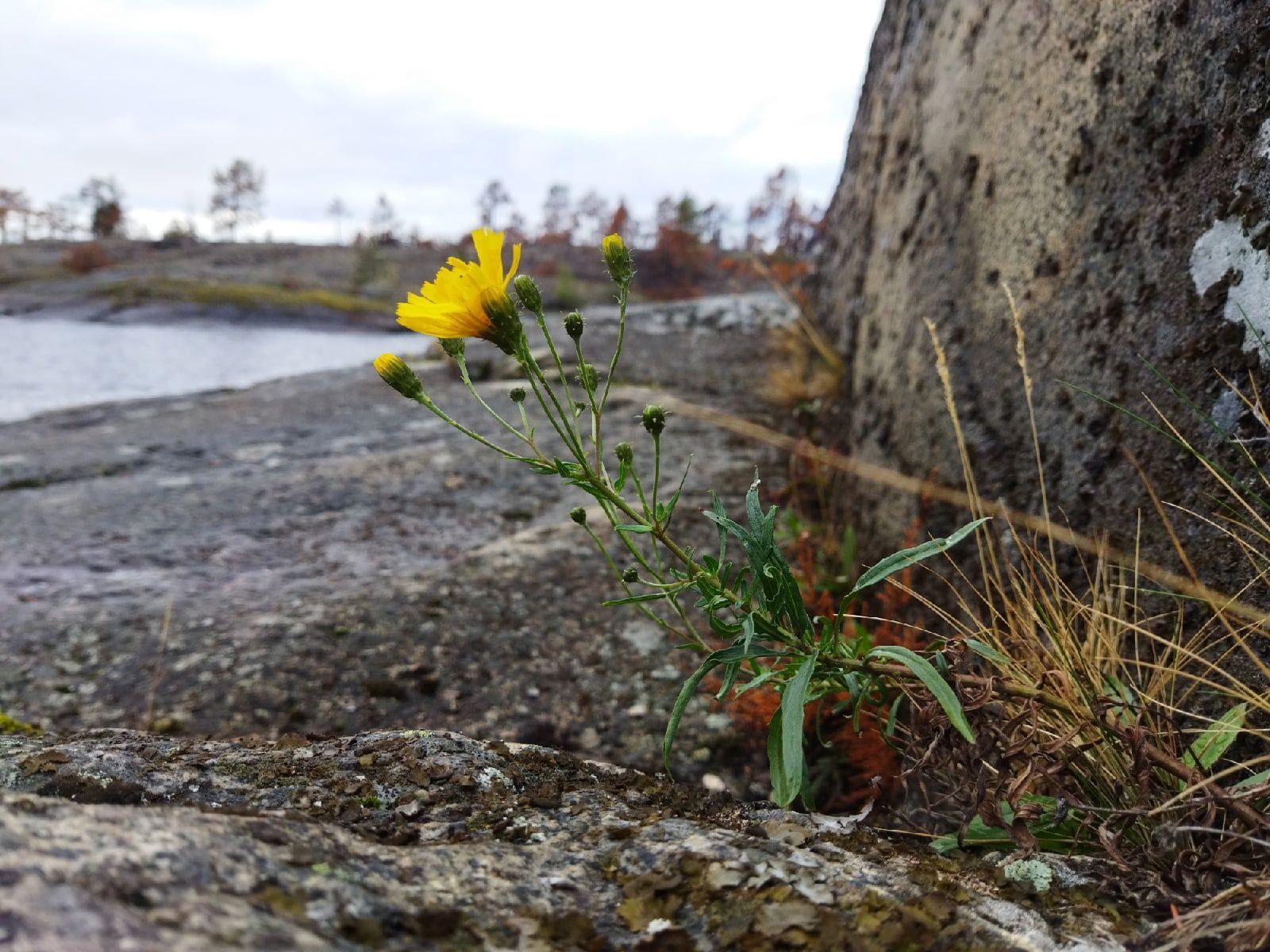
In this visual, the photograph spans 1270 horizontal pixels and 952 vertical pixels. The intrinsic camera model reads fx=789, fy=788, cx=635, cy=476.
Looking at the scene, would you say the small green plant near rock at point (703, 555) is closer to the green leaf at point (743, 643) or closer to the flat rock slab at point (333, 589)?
the green leaf at point (743, 643)

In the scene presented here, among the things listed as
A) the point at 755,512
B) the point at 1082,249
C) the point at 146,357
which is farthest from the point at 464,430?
the point at 146,357

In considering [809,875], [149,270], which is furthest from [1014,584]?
[149,270]

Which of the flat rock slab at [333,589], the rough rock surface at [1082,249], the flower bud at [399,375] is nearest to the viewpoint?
the flower bud at [399,375]

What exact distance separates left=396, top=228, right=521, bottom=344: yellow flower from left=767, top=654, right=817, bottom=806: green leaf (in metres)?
0.61

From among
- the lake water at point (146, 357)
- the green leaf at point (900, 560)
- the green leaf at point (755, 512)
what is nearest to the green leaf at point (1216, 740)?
the green leaf at point (900, 560)

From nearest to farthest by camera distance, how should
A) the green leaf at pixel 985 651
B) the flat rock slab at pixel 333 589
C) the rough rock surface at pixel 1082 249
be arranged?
the green leaf at pixel 985 651
the rough rock surface at pixel 1082 249
the flat rock slab at pixel 333 589

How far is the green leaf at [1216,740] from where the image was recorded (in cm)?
101

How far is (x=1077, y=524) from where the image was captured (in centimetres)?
162

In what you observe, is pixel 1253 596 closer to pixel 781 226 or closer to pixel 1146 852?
pixel 1146 852

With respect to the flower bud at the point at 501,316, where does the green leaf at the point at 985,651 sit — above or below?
below

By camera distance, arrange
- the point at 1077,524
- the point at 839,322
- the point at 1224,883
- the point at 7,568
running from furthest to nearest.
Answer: the point at 839,322 < the point at 7,568 < the point at 1077,524 < the point at 1224,883

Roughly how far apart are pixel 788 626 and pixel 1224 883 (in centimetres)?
59

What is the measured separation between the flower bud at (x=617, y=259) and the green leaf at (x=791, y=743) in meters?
0.62

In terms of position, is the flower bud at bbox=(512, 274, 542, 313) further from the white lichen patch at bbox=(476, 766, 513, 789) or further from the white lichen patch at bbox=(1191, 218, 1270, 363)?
the white lichen patch at bbox=(1191, 218, 1270, 363)
